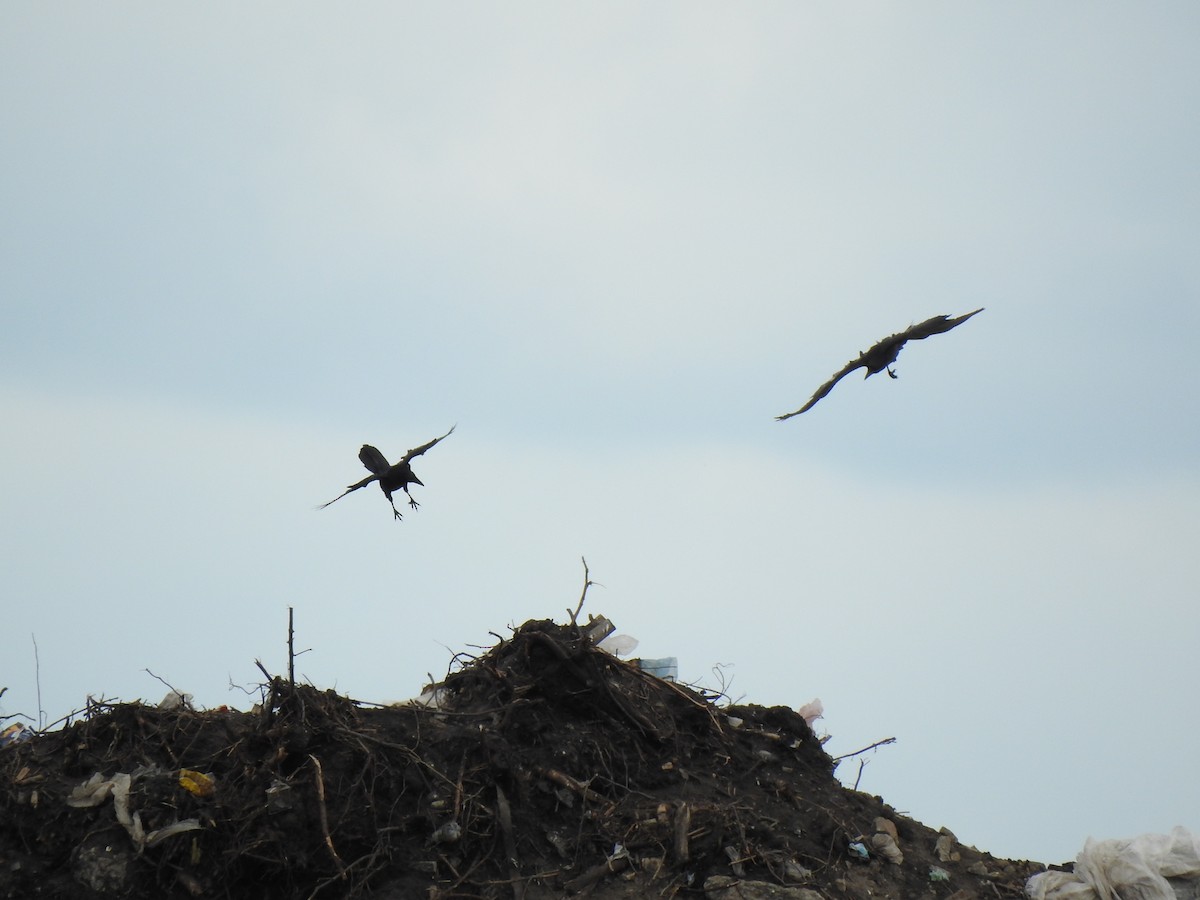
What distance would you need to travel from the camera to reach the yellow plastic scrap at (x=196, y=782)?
557 cm

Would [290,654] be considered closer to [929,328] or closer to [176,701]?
[176,701]

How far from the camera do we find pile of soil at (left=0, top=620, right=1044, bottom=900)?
5.42m

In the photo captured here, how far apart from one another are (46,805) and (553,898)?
8.82ft

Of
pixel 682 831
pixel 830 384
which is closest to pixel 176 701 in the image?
pixel 682 831

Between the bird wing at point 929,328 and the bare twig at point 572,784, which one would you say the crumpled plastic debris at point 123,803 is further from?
the bird wing at point 929,328

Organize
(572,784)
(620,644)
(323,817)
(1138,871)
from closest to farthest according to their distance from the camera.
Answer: (323,817)
(1138,871)
(572,784)
(620,644)

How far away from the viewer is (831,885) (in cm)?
563

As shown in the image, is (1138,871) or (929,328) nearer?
(1138,871)

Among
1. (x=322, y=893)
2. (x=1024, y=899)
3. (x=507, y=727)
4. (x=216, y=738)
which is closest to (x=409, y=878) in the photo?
(x=322, y=893)

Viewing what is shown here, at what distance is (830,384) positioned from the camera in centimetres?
719

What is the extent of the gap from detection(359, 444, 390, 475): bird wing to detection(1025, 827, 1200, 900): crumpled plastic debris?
4753 millimetres

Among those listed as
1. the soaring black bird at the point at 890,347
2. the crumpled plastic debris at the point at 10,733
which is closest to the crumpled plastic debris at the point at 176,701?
the crumpled plastic debris at the point at 10,733

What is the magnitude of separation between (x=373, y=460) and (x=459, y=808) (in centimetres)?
263

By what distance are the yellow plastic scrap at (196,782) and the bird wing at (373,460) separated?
2395 millimetres
